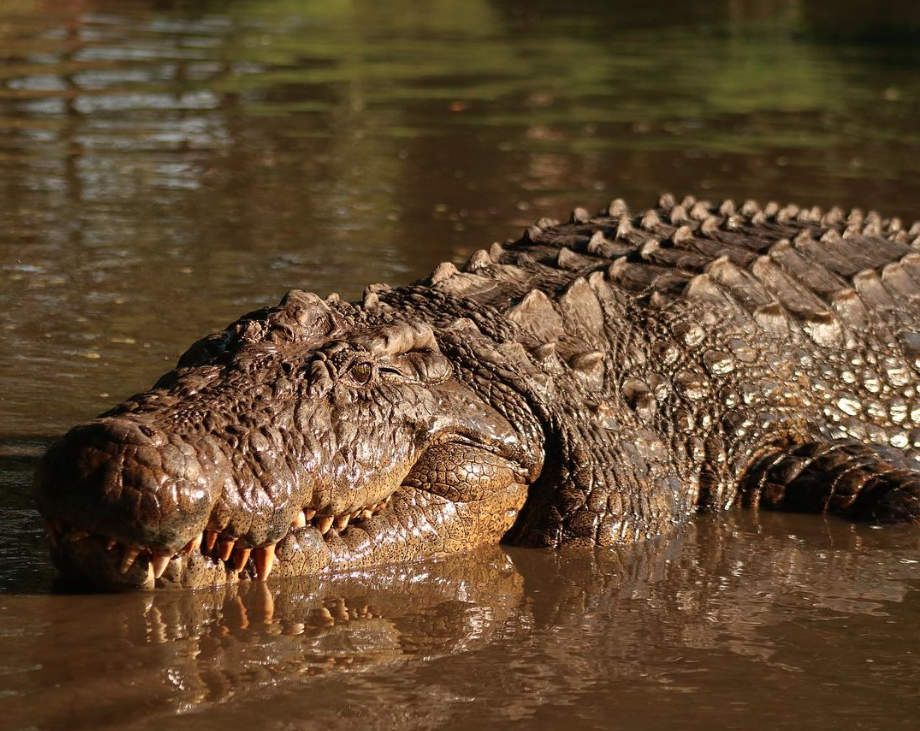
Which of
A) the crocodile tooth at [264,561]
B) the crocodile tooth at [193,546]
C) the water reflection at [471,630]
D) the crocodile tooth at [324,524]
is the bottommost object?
the water reflection at [471,630]

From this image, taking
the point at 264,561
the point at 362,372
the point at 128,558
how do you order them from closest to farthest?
the point at 128,558 → the point at 264,561 → the point at 362,372

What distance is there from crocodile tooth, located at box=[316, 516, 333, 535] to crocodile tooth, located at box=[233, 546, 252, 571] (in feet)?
0.96

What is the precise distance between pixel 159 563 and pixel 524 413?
1581 millimetres

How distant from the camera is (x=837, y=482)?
19.0 feet

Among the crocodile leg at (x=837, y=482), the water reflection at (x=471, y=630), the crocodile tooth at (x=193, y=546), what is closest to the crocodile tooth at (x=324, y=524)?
the water reflection at (x=471, y=630)

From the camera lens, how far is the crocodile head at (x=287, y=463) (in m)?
3.95

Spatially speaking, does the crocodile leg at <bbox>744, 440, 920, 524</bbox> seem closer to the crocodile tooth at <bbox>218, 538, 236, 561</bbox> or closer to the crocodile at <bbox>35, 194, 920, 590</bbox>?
the crocodile at <bbox>35, 194, 920, 590</bbox>

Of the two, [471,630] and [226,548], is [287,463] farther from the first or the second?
[471,630]

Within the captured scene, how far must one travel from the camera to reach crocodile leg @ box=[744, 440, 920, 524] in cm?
570

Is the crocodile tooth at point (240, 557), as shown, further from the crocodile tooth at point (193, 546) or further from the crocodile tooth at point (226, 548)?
the crocodile tooth at point (193, 546)

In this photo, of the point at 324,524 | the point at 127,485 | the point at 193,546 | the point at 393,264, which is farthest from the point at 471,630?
the point at 393,264

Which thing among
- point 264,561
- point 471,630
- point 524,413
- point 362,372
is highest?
point 362,372

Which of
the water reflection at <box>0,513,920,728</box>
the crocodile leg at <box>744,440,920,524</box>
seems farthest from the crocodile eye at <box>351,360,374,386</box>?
the crocodile leg at <box>744,440,920,524</box>

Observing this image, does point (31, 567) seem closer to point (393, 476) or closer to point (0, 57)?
point (393, 476)
